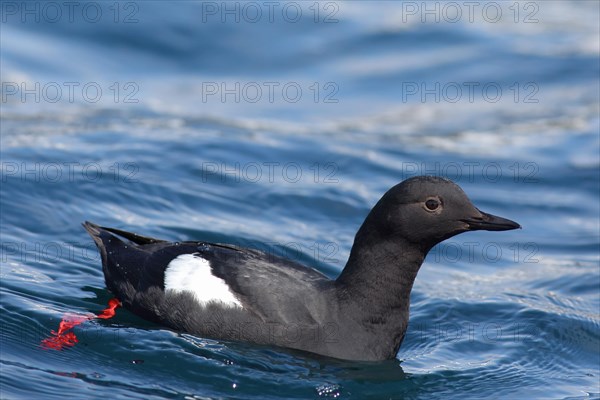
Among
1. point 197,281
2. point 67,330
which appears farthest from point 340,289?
point 67,330

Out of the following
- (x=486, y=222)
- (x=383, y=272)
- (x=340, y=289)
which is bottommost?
(x=340, y=289)

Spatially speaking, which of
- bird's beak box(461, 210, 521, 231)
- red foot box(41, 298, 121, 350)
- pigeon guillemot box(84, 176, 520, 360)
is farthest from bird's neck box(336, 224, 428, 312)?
red foot box(41, 298, 121, 350)

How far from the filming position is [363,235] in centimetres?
719

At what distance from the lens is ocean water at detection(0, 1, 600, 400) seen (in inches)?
283

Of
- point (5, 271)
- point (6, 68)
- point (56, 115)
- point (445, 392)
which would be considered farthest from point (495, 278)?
point (6, 68)

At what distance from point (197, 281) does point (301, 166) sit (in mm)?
5133

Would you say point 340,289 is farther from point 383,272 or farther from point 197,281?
point 197,281

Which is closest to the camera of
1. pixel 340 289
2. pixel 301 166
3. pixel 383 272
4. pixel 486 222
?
pixel 486 222

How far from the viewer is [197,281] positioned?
7418 millimetres

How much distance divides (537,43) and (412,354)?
10287mm

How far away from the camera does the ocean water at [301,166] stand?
7191mm

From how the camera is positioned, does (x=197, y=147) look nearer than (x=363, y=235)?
No

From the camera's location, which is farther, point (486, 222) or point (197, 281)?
point (197, 281)

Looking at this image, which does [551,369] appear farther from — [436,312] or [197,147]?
[197,147]
